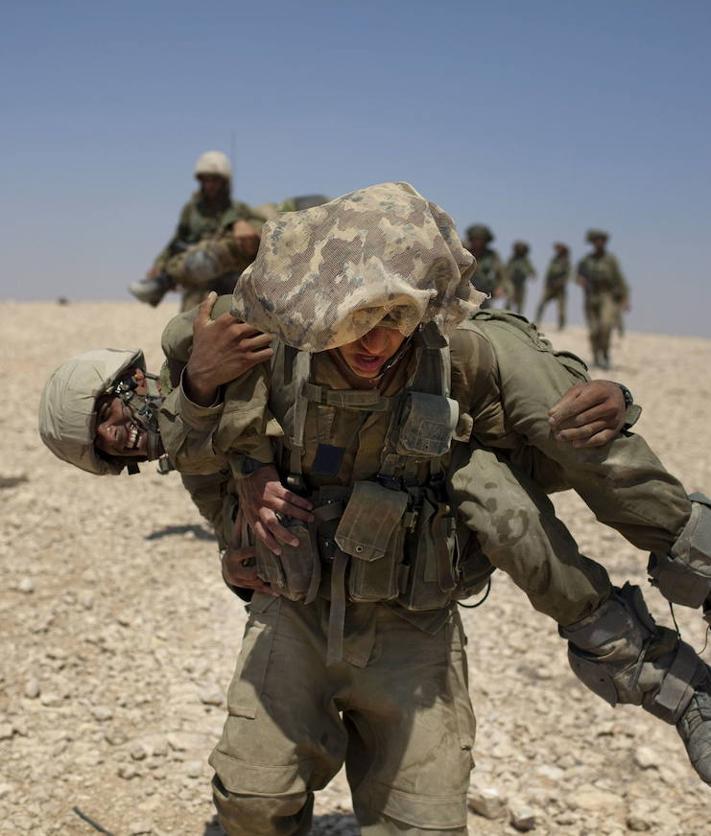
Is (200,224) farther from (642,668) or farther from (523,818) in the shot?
(642,668)

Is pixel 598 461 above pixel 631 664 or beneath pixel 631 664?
above

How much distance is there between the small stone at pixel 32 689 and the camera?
4.34 m

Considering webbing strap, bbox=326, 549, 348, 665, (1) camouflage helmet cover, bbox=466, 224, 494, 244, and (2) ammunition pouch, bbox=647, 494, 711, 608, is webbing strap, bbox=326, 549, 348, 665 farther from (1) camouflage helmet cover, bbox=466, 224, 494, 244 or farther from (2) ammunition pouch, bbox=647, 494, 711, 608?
(1) camouflage helmet cover, bbox=466, 224, 494, 244

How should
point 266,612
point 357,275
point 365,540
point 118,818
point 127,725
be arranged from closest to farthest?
point 357,275
point 365,540
point 266,612
point 118,818
point 127,725

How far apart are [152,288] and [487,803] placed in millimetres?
4934

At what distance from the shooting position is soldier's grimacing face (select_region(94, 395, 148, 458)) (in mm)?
2900

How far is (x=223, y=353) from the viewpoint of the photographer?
8.37ft

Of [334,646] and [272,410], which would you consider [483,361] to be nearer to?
[272,410]

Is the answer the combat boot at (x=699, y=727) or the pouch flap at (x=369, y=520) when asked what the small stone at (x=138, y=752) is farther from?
the combat boot at (x=699, y=727)

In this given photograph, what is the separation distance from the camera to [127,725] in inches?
166

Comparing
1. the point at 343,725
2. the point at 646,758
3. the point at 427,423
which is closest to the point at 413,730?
the point at 343,725

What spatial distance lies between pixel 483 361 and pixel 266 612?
2.96 ft

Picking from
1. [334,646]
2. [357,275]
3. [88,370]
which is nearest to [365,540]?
[334,646]

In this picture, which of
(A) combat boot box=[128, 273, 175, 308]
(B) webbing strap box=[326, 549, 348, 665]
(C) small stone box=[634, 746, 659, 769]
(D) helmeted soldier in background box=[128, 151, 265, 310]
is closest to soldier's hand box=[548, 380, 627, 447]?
(B) webbing strap box=[326, 549, 348, 665]
